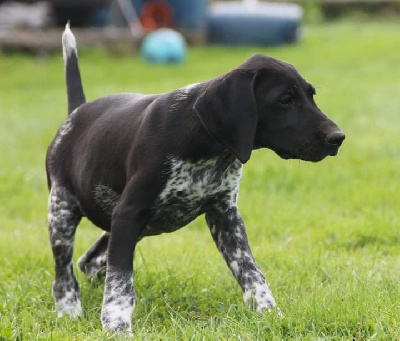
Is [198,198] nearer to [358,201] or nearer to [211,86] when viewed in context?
[211,86]

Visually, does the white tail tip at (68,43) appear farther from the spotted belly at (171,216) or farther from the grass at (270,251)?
the spotted belly at (171,216)

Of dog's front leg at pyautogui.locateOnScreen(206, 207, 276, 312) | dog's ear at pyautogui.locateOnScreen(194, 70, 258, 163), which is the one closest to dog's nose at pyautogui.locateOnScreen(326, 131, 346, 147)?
dog's ear at pyautogui.locateOnScreen(194, 70, 258, 163)

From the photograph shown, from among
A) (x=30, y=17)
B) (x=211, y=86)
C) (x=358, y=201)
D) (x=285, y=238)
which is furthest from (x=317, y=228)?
(x=30, y=17)

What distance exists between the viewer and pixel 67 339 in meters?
3.89

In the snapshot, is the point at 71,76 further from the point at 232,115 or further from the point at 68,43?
the point at 232,115

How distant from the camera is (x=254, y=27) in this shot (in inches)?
849

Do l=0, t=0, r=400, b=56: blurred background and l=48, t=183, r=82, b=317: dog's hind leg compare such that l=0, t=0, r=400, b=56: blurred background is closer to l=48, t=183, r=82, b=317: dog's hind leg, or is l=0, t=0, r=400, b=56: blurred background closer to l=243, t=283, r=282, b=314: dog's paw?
l=48, t=183, r=82, b=317: dog's hind leg

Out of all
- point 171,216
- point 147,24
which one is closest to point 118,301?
point 171,216

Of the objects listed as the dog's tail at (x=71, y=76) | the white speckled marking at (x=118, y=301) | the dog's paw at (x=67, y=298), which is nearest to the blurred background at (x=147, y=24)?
the dog's tail at (x=71, y=76)

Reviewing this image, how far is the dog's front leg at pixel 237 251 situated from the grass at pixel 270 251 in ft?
0.40

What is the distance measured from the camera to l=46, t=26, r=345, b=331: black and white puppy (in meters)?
3.97

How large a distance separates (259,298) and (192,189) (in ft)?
2.20

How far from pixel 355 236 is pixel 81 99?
88.9 inches

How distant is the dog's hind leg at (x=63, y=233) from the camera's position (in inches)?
188
